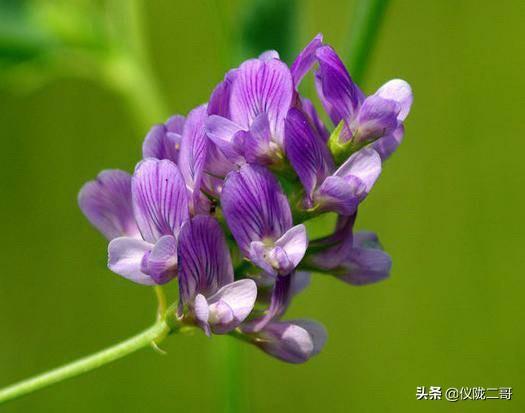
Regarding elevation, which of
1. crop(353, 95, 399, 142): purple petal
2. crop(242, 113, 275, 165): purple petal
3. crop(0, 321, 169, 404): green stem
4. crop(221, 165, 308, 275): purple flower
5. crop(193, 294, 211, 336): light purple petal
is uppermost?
crop(353, 95, 399, 142): purple petal

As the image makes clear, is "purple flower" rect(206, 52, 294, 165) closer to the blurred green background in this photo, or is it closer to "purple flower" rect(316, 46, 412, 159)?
"purple flower" rect(316, 46, 412, 159)

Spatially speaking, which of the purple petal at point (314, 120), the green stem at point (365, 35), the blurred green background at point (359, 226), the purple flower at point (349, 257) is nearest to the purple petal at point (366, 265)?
the purple flower at point (349, 257)

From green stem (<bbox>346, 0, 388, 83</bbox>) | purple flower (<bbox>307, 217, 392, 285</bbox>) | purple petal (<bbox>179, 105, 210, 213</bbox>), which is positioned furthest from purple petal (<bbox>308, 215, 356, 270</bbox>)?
green stem (<bbox>346, 0, 388, 83</bbox>)

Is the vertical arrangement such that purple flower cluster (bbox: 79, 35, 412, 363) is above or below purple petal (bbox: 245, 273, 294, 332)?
above

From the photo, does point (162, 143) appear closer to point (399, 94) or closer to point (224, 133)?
point (224, 133)

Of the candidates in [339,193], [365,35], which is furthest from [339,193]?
[365,35]

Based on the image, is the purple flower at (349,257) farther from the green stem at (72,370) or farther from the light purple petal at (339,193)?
the green stem at (72,370)
